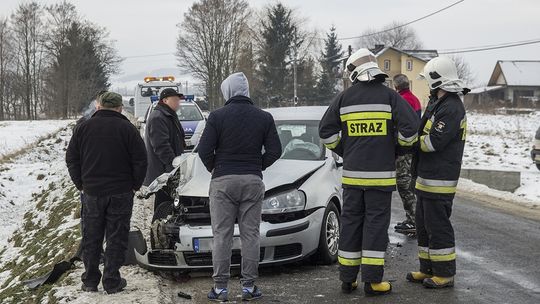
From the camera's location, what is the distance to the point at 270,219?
566 cm

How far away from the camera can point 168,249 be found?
18.9 feet

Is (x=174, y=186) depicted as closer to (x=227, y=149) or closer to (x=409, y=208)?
(x=227, y=149)

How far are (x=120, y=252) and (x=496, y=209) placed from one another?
7.14m

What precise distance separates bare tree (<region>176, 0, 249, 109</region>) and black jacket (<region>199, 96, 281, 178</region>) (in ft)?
187

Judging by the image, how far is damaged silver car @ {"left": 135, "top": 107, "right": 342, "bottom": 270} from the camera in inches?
221

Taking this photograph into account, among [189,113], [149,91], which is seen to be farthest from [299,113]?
[149,91]

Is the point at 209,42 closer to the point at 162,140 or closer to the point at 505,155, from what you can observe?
the point at 505,155

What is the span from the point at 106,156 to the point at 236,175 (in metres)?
1.29

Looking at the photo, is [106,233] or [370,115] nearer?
[370,115]

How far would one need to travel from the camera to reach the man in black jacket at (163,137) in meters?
6.88

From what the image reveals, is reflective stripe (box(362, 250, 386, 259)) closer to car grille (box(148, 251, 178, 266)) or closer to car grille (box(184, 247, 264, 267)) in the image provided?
car grille (box(184, 247, 264, 267))

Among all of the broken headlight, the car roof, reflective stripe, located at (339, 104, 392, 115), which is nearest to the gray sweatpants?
the broken headlight

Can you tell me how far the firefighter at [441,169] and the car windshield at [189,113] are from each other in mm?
13413

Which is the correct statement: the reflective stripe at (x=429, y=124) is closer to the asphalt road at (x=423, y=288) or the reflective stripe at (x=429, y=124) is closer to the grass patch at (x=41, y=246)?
the asphalt road at (x=423, y=288)
